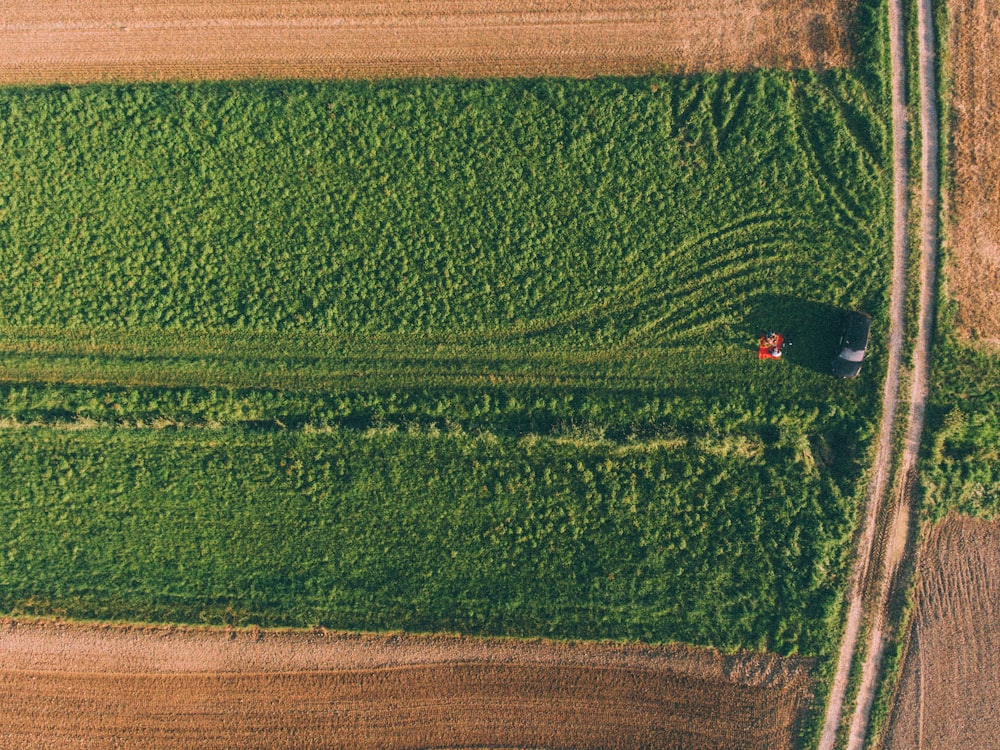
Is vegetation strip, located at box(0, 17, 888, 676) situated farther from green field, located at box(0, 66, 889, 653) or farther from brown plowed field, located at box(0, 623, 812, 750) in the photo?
brown plowed field, located at box(0, 623, 812, 750)

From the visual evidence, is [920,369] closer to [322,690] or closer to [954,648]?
[954,648]

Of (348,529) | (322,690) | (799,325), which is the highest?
(799,325)

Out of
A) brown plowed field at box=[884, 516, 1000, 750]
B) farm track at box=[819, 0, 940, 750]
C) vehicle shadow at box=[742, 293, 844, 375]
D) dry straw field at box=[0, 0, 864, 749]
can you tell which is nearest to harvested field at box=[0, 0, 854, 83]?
dry straw field at box=[0, 0, 864, 749]

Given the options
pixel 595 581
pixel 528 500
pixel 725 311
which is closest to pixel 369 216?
pixel 528 500

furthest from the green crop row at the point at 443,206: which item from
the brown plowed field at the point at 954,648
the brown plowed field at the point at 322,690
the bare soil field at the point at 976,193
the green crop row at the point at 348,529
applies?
the brown plowed field at the point at 322,690

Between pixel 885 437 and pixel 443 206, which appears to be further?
pixel 443 206

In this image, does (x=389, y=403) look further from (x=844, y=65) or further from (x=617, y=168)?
(x=844, y=65)

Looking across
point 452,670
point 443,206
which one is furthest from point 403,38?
point 452,670

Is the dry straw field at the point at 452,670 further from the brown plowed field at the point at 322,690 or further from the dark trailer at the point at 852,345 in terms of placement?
the dark trailer at the point at 852,345
